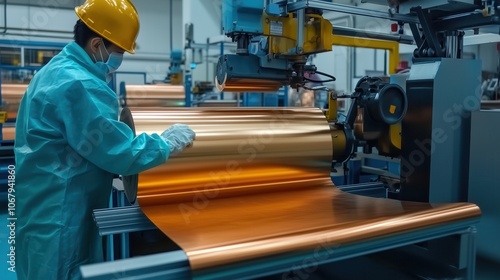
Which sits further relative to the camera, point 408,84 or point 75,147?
point 408,84

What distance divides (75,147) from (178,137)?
402mm

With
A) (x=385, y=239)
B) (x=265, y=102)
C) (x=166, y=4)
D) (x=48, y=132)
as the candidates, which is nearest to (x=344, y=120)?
(x=385, y=239)

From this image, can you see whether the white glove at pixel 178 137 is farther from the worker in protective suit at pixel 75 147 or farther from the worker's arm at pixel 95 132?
the worker's arm at pixel 95 132

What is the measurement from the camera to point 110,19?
165 cm

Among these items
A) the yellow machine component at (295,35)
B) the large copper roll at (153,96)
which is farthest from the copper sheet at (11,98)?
the yellow machine component at (295,35)

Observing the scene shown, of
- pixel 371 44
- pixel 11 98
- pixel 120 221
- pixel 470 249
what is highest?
pixel 371 44

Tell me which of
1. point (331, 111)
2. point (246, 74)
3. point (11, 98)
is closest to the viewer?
point (246, 74)

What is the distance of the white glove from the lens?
1.74 m

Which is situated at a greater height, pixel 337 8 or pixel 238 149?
pixel 337 8

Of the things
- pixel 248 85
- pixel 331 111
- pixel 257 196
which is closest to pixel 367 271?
pixel 257 196

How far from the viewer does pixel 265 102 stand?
6.97 m

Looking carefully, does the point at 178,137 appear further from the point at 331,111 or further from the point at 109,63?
the point at 331,111

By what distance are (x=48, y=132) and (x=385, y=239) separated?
127 cm

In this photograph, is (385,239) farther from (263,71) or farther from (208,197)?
(263,71)
